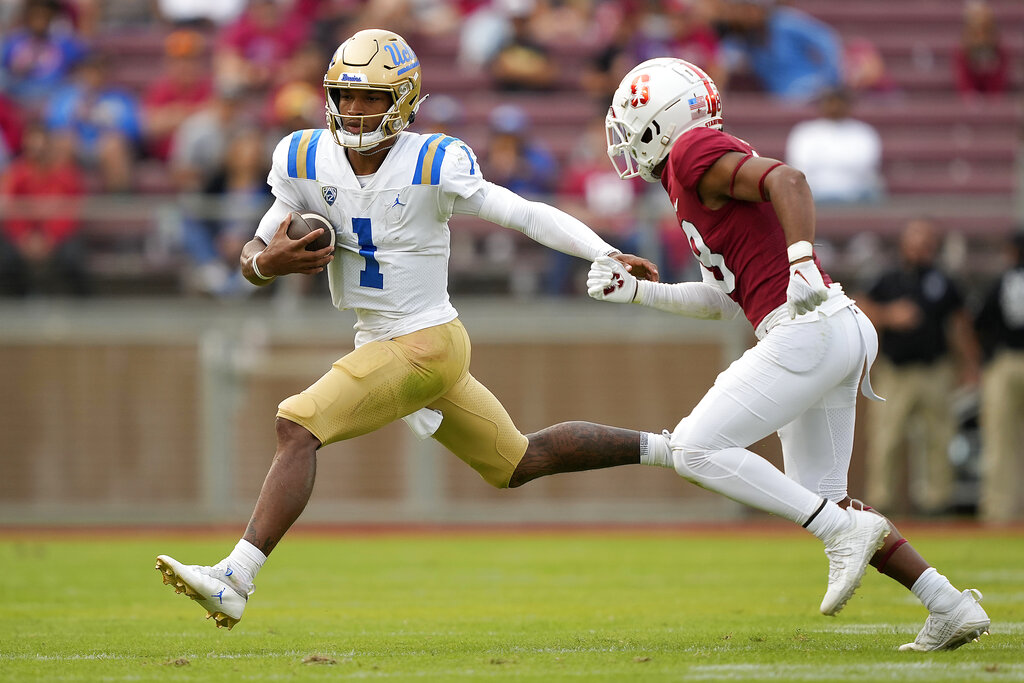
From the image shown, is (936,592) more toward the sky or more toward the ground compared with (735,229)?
more toward the ground

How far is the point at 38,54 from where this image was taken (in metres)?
12.7

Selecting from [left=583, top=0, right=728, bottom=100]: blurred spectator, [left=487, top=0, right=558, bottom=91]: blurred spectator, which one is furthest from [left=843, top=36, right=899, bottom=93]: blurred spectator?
[left=487, top=0, right=558, bottom=91]: blurred spectator

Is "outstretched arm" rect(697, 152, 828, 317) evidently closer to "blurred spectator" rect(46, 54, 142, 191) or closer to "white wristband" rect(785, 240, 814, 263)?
"white wristband" rect(785, 240, 814, 263)

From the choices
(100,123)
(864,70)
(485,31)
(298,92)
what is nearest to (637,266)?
(298,92)

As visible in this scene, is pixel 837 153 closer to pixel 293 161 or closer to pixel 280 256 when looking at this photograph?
pixel 293 161

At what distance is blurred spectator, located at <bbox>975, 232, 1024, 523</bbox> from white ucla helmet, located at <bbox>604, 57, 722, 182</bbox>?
5901 mm

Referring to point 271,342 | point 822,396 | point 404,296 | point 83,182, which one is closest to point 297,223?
point 404,296

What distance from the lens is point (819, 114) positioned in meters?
12.2

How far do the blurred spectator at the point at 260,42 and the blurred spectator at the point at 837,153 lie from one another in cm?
484

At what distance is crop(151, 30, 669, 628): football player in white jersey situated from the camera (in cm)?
460

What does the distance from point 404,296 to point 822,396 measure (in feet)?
4.75

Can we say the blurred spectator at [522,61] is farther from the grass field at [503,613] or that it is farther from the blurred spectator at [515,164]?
the grass field at [503,613]

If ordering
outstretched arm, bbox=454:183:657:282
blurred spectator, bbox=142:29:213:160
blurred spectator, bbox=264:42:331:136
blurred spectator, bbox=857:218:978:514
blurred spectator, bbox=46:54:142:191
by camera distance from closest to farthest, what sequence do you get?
1. outstretched arm, bbox=454:183:657:282
2. blurred spectator, bbox=857:218:978:514
3. blurred spectator, bbox=264:42:331:136
4. blurred spectator, bbox=46:54:142:191
5. blurred spectator, bbox=142:29:213:160

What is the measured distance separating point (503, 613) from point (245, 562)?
5.42 ft
